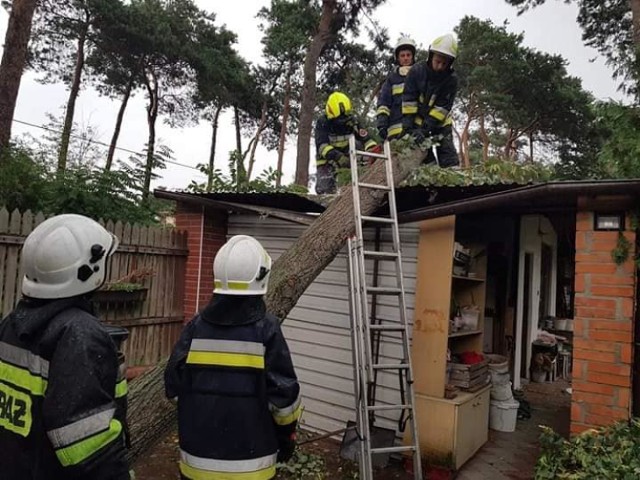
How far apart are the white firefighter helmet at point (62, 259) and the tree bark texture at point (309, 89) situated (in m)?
11.8

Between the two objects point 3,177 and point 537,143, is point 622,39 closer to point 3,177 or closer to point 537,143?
point 537,143

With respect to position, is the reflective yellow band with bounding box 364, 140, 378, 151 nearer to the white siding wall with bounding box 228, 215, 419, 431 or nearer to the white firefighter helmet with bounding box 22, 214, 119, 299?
the white siding wall with bounding box 228, 215, 419, 431

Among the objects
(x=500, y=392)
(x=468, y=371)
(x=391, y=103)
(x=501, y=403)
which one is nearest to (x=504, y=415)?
(x=501, y=403)

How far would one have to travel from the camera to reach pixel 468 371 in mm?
4465

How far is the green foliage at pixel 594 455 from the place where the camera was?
268 cm

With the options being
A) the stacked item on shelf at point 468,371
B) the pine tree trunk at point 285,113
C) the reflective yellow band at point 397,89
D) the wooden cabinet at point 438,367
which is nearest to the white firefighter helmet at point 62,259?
the wooden cabinet at point 438,367

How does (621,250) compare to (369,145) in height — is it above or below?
below

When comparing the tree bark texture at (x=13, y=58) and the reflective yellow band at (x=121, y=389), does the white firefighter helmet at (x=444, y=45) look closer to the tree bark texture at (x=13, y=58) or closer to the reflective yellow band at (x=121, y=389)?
the reflective yellow band at (x=121, y=389)

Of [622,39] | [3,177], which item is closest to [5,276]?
[3,177]

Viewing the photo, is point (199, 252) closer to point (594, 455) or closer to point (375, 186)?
point (375, 186)

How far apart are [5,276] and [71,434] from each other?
3.42 metres

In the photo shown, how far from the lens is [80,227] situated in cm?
161

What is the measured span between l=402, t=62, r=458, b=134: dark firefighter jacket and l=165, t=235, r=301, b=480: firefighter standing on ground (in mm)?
4111

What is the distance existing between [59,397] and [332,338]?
3.95 metres
